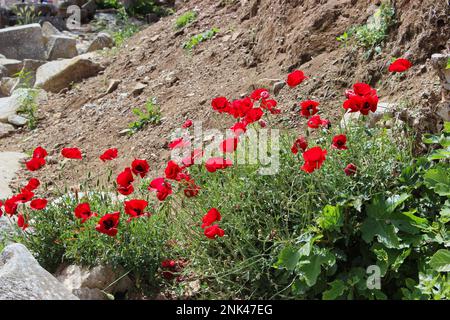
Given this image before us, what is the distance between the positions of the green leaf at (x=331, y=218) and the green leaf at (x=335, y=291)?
0.24 meters

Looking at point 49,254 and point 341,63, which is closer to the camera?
point 49,254

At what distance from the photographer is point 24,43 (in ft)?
35.6

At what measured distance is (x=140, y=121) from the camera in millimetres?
6066

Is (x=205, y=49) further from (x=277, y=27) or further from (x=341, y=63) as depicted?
(x=341, y=63)

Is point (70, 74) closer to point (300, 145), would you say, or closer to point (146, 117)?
point (146, 117)

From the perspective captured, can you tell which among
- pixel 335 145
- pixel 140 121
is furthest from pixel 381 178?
pixel 140 121

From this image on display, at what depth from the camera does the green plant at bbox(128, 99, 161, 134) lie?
595 cm

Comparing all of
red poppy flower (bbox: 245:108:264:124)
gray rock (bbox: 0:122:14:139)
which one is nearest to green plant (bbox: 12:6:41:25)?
gray rock (bbox: 0:122:14:139)

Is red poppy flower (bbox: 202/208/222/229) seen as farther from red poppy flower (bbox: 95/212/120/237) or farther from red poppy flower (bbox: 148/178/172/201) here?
red poppy flower (bbox: 95/212/120/237)

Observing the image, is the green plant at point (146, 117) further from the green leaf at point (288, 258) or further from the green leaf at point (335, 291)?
the green leaf at point (335, 291)

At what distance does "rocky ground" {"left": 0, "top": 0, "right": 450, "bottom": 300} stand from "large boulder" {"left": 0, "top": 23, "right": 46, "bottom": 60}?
2.30 m
